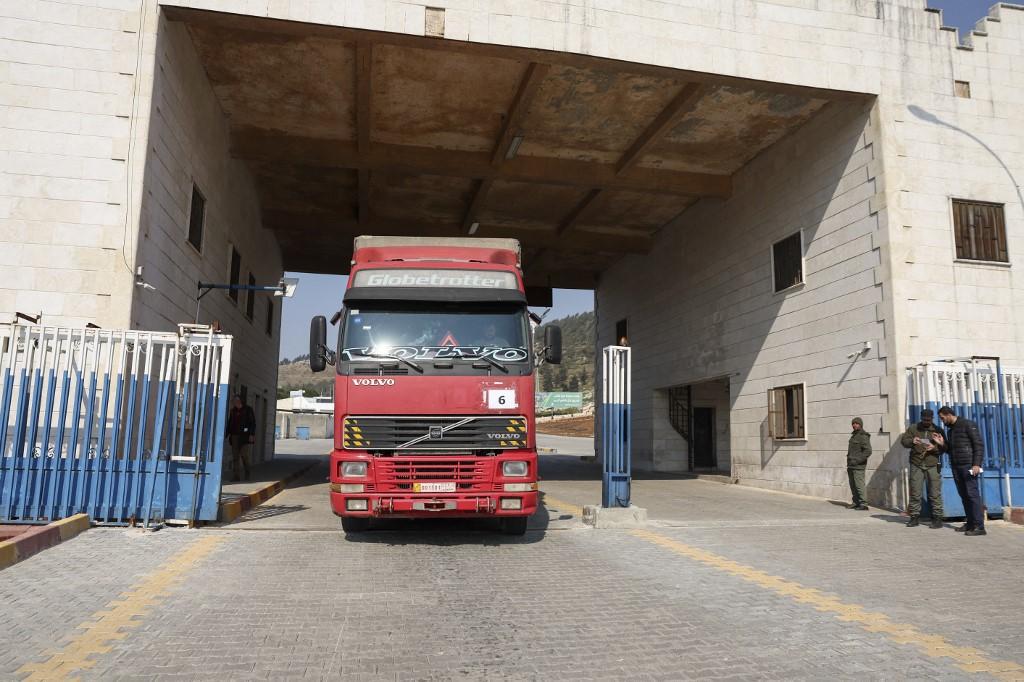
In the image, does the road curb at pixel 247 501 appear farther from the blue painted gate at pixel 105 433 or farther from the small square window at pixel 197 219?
the small square window at pixel 197 219

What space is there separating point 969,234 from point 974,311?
152 centimetres

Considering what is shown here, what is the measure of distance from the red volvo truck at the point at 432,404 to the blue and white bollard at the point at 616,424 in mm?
2087

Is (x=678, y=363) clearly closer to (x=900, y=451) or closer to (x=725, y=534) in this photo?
(x=900, y=451)

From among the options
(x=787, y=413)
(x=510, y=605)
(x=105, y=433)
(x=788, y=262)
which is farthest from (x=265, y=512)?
(x=788, y=262)

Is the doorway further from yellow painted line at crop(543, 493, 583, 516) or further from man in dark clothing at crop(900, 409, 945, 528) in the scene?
man in dark clothing at crop(900, 409, 945, 528)

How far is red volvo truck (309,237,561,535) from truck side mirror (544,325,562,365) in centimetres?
33

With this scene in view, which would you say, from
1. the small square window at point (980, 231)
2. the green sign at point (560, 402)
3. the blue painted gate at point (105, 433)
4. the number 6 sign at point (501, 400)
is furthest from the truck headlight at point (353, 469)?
the green sign at point (560, 402)

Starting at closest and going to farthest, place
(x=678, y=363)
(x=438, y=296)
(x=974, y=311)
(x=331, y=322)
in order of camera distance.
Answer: (x=438, y=296), (x=331, y=322), (x=974, y=311), (x=678, y=363)

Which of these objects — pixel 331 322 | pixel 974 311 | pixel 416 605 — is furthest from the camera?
pixel 974 311

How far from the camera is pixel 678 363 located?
71.5ft

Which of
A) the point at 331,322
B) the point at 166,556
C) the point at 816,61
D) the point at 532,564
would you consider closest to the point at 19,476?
the point at 166,556

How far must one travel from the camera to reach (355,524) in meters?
8.70

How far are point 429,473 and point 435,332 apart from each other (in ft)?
5.17

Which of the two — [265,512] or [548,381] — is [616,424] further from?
[548,381]
